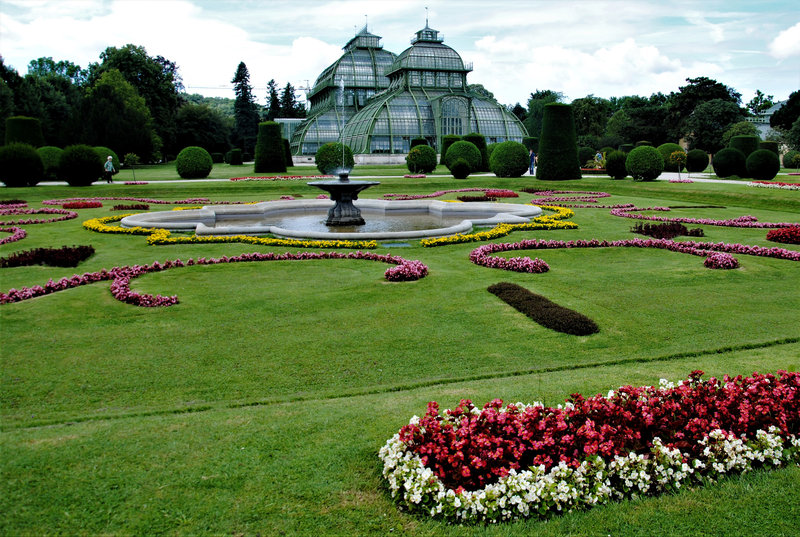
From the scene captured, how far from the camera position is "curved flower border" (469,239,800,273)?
9156 mm

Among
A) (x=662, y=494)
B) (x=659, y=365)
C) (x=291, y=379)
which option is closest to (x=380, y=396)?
(x=291, y=379)

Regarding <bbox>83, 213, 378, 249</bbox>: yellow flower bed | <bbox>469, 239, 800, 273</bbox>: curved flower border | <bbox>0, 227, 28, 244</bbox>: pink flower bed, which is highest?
<bbox>0, 227, 28, 244</bbox>: pink flower bed

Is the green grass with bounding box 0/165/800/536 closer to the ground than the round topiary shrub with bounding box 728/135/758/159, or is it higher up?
closer to the ground

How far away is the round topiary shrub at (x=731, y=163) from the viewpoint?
99.8ft

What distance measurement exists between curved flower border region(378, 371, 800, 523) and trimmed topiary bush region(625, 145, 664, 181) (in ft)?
85.7

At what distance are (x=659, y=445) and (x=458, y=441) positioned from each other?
46.5 inches

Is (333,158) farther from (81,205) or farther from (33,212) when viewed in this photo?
(33,212)

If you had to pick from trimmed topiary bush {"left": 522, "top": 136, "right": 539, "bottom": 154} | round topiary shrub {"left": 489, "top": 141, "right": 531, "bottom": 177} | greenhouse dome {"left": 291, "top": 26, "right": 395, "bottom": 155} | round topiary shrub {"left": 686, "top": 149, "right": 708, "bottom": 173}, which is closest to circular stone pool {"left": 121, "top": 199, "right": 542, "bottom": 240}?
round topiary shrub {"left": 489, "top": 141, "right": 531, "bottom": 177}

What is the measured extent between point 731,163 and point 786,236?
73.9 feet

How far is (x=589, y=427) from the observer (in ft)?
11.1

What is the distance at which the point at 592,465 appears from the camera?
320 cm

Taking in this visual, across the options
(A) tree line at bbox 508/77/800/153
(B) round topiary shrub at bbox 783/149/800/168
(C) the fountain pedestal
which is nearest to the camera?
(C) the fountain pedestal

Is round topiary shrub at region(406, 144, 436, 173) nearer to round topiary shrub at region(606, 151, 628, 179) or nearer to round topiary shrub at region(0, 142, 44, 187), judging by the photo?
round topiary shrub at region(606, 151, 628, 179)

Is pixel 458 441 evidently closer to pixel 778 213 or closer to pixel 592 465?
pixel 592 465
